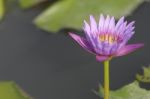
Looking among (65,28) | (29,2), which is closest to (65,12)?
(65,28)

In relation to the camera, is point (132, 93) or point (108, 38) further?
point (132, 93)

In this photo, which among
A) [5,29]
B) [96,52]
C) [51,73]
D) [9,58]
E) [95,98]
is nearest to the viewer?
A: [96,52]

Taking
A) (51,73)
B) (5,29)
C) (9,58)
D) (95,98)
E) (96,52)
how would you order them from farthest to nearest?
(5,29) < (9,58) < (51,73) < (95,98) < (96,52)

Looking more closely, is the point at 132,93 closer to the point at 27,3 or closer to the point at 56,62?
the point at 56,62

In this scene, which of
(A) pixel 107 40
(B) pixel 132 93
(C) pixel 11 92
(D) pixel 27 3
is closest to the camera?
(A) pixel 107 40

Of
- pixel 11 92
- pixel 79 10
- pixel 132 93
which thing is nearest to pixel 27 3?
pixel 79 10

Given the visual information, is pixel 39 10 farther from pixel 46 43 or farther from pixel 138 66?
pixel 138 66

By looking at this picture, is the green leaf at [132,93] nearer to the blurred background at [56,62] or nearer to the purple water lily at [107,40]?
the purple water lily at [107,40]
